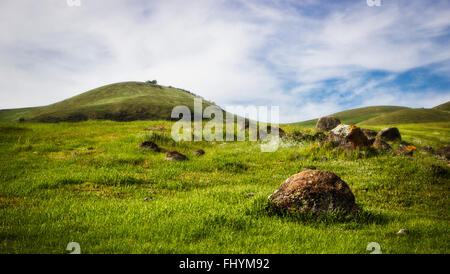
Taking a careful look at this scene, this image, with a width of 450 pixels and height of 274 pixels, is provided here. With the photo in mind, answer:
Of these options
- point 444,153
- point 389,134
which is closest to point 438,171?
point 444,153

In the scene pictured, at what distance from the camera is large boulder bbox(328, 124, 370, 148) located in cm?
1784

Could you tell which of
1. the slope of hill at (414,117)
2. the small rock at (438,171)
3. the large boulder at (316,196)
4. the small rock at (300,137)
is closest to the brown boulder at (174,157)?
the large boulder at (316,196)

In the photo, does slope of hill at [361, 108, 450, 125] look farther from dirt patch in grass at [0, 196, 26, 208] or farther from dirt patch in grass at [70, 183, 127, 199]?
dirt patch in grass at [0, 196, 26, 208]

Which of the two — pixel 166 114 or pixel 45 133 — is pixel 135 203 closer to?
pixel 45 133

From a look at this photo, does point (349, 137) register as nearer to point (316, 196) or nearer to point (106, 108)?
point (316, 196)

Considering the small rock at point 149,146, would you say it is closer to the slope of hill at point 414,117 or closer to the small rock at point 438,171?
the small rock at point 438,171

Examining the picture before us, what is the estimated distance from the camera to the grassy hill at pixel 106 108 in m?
132

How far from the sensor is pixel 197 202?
838 centimetres

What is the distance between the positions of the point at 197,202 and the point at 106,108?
149m

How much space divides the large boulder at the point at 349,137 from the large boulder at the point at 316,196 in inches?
434

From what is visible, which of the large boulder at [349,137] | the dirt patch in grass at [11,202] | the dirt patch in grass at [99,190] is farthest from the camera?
the large boulder at [349,137]

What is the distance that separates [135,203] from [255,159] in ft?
31.7
